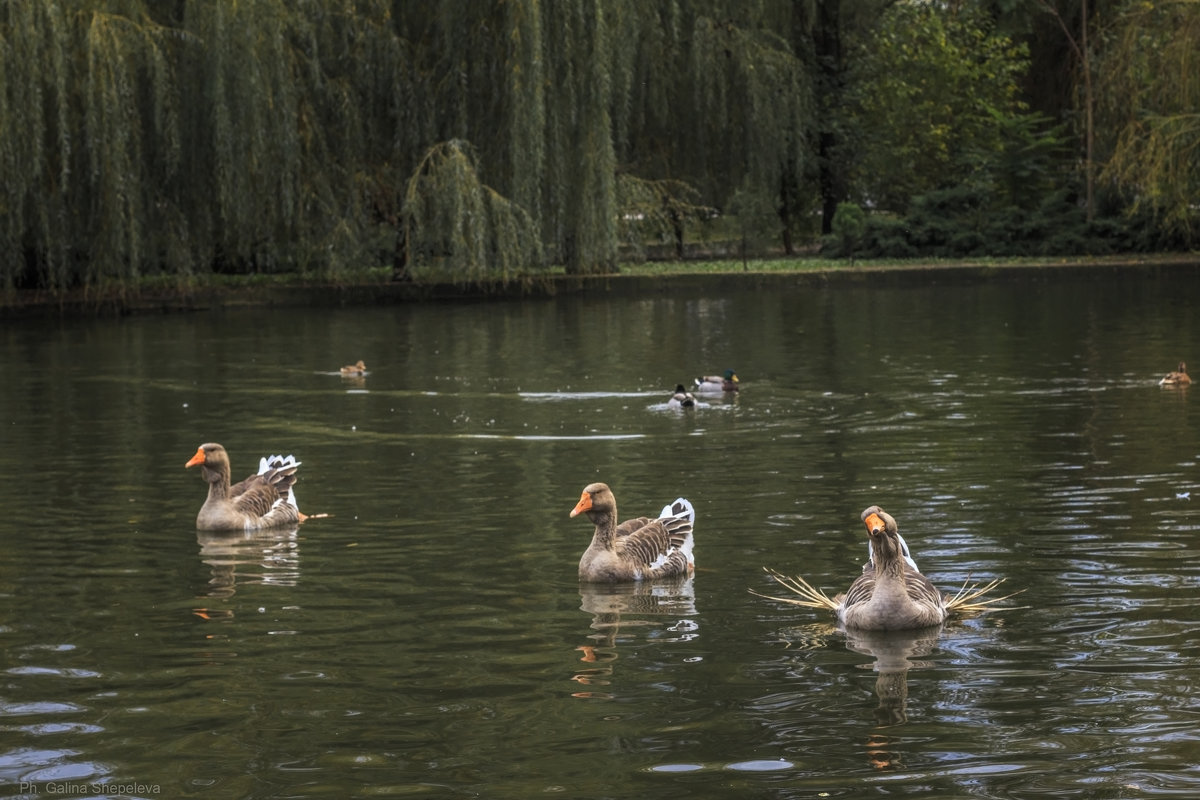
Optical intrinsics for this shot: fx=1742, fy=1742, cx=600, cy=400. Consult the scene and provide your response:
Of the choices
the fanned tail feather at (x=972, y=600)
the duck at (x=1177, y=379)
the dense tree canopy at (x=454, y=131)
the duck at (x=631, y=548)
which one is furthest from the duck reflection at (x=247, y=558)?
the dense tree canopy at (x=454, y=131)

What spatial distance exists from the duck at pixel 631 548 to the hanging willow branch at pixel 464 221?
2504 cm

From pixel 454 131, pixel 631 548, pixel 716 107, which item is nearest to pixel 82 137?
pixel 454 131

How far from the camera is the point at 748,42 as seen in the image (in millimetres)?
44531

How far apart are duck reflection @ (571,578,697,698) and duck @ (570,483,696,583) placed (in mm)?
68

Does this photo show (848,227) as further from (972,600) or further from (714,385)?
(972,600)

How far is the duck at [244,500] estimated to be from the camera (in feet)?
42.4

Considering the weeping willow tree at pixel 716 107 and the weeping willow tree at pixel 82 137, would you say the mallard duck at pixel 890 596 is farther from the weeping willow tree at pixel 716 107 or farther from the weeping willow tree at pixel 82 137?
the weeping willow tree at pixel 716 107

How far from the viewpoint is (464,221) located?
35.9 metres

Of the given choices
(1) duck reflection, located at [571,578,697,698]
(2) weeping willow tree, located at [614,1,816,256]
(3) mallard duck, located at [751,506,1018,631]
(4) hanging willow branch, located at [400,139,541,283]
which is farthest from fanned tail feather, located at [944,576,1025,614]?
(2) weeping willow tree, located at [614,1,816,256]

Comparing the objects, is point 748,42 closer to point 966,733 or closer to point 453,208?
point 453,208

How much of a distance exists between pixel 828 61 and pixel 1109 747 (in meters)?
44.7

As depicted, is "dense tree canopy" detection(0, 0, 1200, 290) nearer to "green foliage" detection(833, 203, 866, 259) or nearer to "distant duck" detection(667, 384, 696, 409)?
"green foliage" detection(833, 203, 866, 259)

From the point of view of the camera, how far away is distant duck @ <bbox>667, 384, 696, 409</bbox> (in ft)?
64.8

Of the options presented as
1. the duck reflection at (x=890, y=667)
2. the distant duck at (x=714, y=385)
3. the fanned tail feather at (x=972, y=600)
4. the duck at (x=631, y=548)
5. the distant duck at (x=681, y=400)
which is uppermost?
the distant duck at (x=714, y=385)
